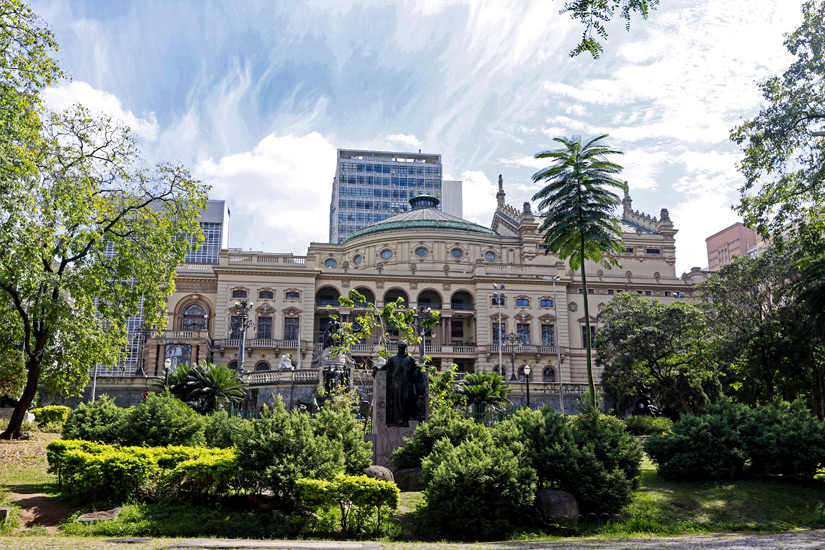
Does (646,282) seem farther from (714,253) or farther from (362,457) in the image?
(714,253)

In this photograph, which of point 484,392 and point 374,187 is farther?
point 374,187

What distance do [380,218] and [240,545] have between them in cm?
10482

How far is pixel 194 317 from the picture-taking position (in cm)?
6278

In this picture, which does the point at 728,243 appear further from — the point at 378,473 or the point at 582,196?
the point at 378,473

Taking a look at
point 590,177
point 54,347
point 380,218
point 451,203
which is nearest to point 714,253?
point 451,203

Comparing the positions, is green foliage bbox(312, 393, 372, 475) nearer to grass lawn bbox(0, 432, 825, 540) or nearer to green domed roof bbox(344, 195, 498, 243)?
grass lawn bbox(0, 432, 825, 540)

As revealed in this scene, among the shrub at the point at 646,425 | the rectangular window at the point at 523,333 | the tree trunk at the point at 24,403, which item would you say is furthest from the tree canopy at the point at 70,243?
the rectangular window at the point at 523,333

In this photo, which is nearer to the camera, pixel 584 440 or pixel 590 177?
pixel 584 440

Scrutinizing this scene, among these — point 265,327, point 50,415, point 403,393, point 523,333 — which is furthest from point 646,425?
point 265,327

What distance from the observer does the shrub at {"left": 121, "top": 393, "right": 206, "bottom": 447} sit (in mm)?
16500

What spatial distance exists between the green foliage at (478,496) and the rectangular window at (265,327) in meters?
50.3

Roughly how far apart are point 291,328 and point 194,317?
989 cm

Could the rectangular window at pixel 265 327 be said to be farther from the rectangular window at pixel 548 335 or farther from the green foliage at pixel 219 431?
the green foliage at pixel 219 431

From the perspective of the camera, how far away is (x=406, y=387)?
17094 mm
